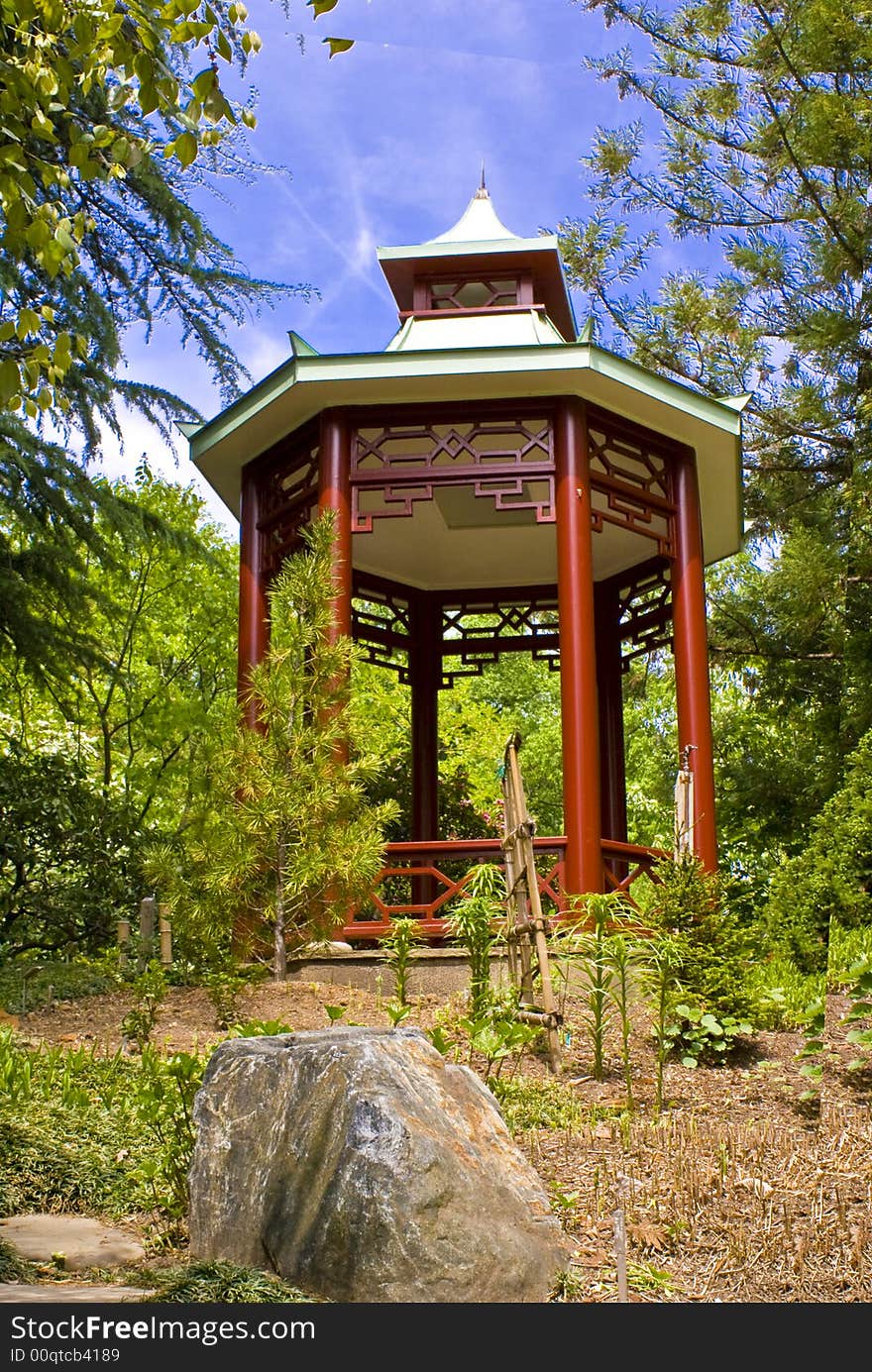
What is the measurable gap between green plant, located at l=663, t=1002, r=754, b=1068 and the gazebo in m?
1.87

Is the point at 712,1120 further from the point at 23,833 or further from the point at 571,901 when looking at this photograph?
the point at 23,833

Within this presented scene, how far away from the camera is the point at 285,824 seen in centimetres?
858

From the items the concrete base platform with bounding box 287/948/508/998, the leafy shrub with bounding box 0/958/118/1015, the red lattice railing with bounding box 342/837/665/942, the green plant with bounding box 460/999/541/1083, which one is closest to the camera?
the green plant with bounding box 460/999/541/1083

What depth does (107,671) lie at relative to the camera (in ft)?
35.2

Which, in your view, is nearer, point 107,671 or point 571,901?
point 571,901

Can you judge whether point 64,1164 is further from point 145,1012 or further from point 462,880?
point 462,880

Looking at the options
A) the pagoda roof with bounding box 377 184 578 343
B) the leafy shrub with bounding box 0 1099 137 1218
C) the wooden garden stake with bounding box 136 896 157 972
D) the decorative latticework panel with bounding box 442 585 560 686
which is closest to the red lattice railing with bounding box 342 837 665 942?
the wooden garden stake with bounding box 136 896 157 972

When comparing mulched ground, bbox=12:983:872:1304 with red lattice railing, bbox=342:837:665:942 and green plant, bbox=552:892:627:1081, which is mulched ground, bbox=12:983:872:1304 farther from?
red lattice railing, bbox=342:837:665:942

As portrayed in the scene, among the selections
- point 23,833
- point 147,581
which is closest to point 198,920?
point 23,833

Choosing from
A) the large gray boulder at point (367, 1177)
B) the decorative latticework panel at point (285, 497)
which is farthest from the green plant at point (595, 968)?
the decorative latticework panel at point (285, 497)

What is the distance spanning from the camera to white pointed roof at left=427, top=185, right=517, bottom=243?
39.0 feet

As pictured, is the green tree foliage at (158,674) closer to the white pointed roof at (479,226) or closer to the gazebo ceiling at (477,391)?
the gazebo ceiling at (477,391)

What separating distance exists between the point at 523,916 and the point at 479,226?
7.90 meters

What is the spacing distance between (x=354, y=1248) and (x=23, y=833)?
8.44 m
